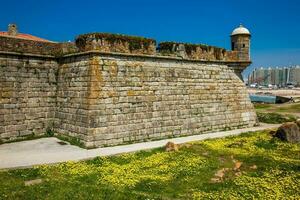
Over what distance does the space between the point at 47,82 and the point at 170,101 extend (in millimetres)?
6345

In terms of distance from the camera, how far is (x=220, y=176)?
37.4ft

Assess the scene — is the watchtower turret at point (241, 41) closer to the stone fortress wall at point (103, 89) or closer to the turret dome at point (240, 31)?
the turret dome at point (240, 31)

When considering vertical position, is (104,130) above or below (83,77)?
below

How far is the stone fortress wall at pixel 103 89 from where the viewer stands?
1534 cm

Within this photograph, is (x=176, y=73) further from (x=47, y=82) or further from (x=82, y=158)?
(x=82, y=158)

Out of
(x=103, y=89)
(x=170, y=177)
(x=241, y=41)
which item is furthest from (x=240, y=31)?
(x=170, y=177)

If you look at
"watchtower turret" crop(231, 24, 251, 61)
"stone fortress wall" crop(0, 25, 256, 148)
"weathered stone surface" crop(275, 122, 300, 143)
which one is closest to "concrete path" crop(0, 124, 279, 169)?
"stone fortress wall" crop(0, 25, 256, 148)

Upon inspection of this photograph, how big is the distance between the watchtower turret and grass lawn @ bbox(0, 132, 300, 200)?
8947 millimetres

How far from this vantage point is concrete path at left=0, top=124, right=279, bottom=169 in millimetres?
12133

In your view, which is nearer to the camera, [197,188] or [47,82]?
[197,188]

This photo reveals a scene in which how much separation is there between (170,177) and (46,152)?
18.0ft

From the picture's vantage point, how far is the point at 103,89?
50.2ft

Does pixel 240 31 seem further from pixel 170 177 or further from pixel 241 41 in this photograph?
pixel 170 177

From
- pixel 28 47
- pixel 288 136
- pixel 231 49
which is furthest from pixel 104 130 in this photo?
pixel 231 49
